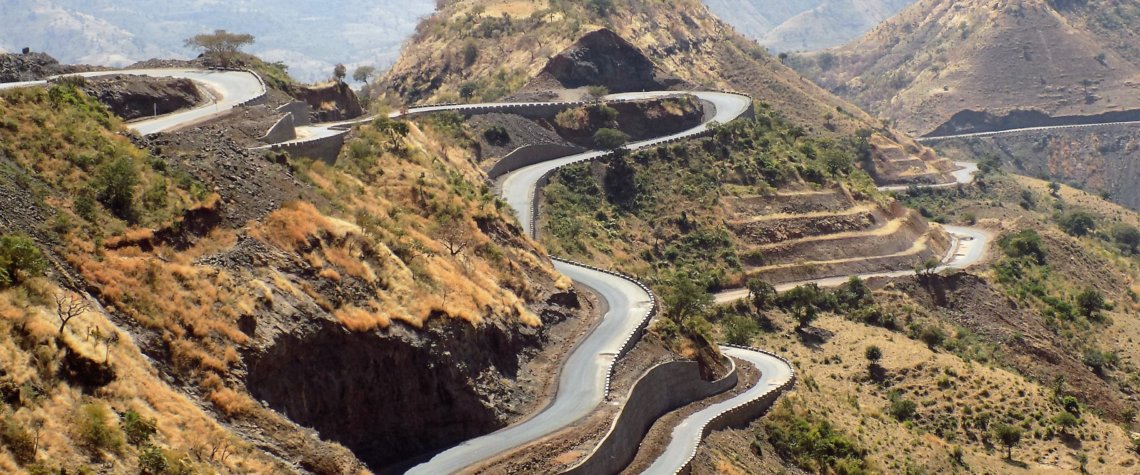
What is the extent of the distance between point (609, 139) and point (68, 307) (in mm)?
67987

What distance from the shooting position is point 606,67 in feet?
372

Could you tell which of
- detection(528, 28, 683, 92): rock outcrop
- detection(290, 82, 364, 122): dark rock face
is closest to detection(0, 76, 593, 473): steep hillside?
detection(290, 82, 364, 122): dark rock face

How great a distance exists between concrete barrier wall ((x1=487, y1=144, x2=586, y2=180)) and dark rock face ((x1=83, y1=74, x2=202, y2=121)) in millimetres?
26348

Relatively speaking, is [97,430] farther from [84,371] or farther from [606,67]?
[606,67]

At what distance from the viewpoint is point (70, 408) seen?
23.2 metres

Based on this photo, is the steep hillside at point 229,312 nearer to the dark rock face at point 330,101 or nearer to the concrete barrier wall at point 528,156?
the dark rock face at point 330,101

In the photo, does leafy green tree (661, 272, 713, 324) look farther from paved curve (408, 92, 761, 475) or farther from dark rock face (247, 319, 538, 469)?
dark rock face (247, 319, 538, 469)

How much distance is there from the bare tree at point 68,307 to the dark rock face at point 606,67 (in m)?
84.5

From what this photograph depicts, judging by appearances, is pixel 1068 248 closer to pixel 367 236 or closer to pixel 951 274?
pixel 951 274

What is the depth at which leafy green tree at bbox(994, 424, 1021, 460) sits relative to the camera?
2325 inches

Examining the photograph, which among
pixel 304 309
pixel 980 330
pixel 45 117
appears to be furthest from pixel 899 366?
pixel 45 117

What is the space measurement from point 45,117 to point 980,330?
62.5 m

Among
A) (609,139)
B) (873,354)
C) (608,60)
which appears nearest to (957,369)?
(873,354)

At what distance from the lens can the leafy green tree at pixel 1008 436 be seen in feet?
194
